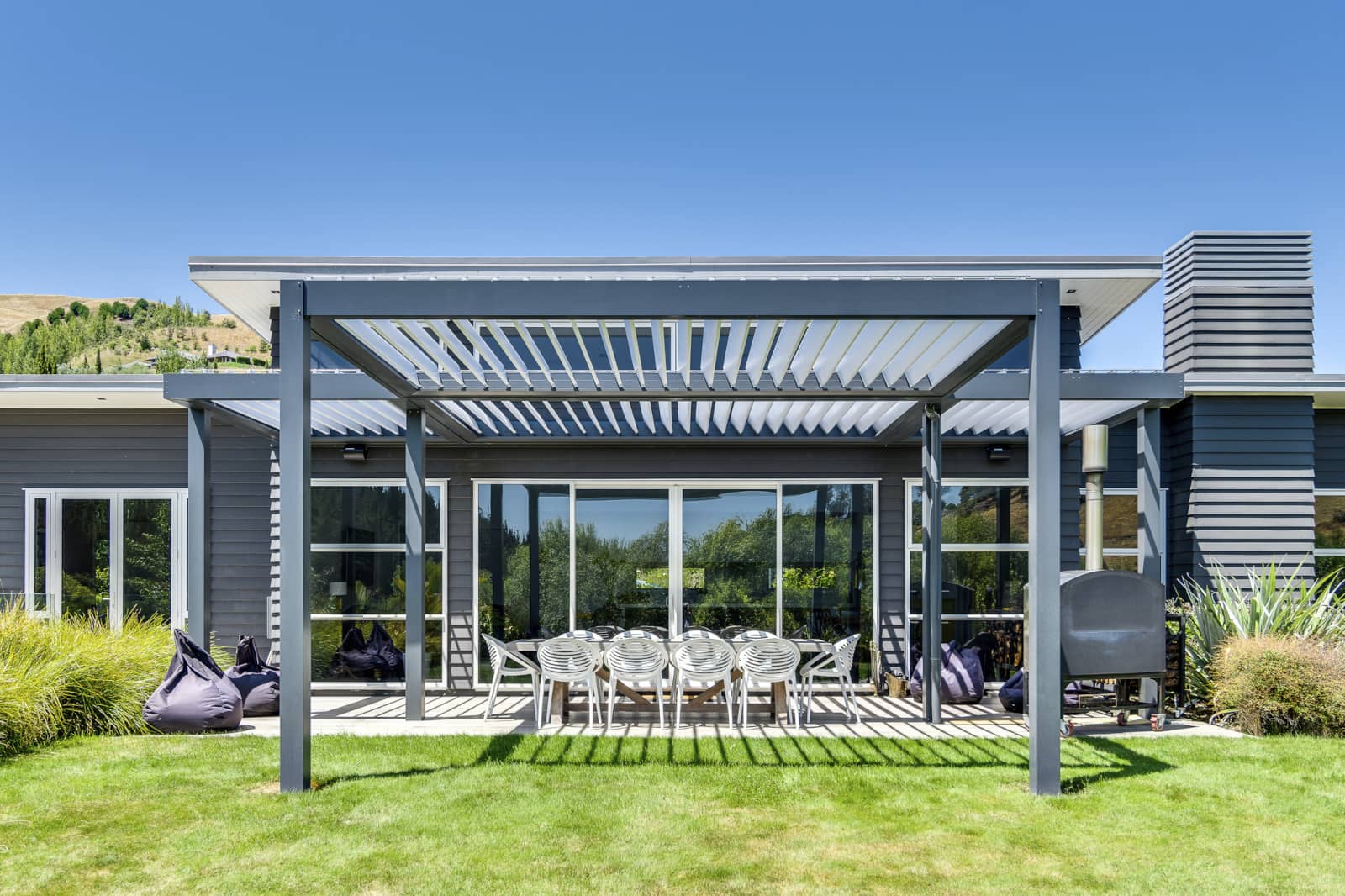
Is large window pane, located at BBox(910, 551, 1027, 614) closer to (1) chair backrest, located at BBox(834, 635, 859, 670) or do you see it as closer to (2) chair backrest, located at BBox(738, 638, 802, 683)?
(1) chair backrest, located at BBox(834, 635, 859, 670)

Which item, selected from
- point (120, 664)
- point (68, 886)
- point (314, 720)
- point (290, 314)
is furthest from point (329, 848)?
point (120, 664)

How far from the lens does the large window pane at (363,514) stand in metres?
9.30

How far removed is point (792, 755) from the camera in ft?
20.0

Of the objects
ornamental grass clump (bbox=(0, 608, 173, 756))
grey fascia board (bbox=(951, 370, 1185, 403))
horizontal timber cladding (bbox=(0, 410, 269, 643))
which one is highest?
grey fascia board (bbox=(951, 370, 1185, 403))

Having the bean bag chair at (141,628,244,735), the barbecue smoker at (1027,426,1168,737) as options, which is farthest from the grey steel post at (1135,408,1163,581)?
the bean bag chair at (141,628,244,735)

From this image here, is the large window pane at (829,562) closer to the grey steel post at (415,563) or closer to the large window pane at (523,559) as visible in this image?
the large window pane at (523,559)

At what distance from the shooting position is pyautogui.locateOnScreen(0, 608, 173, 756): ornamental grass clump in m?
6.07

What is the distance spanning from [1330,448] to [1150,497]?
14.6ft

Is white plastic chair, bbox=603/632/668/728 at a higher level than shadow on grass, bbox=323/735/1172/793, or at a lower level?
higher

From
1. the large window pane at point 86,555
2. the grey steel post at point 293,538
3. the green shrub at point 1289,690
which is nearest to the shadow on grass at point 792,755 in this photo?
the grey steel post at point 293,538

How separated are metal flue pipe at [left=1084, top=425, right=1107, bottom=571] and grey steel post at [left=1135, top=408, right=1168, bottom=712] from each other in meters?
0.63

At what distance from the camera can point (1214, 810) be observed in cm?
482

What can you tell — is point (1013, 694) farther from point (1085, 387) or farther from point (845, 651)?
point (1085, 387)

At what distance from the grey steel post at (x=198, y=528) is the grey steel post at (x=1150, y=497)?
25.7 ft
